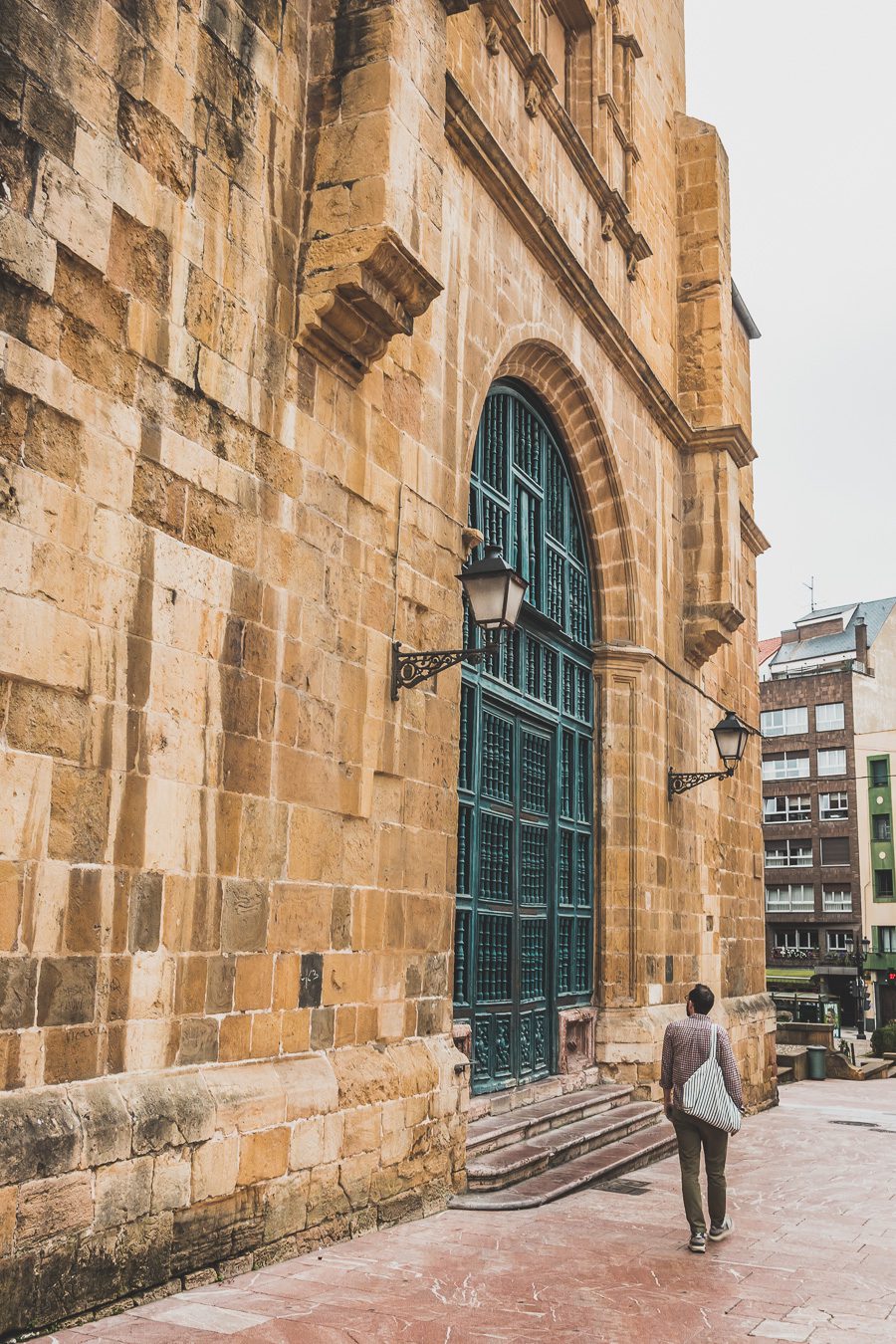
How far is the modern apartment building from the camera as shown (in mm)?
43219

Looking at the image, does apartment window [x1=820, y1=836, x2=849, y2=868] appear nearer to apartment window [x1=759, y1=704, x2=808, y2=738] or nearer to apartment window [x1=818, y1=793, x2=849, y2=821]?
apartment window [x1=818, y1=793, x2=849, y2=821]

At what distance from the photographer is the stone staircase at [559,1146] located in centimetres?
745

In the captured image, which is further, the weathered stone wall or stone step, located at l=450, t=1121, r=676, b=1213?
stone step, located at l=450, t=1121, r=676, b=1213

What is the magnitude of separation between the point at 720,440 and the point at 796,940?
34891 millimetres

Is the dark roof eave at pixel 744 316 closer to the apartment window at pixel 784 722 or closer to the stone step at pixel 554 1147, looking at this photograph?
the stone step at pixel 554 1147

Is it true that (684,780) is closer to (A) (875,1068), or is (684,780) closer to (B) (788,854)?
(A) (875,1068)

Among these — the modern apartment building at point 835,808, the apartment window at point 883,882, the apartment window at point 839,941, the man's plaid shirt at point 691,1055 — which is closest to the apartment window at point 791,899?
the modern apartment building at point 835,808

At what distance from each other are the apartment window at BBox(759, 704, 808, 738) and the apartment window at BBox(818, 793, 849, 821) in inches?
101

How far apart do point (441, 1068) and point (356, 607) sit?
8.84 feet

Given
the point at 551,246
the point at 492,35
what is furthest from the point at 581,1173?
the point at 492,35

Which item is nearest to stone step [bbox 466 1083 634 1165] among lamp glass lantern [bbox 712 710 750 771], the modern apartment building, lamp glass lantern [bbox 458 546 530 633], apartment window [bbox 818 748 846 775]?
lamp glass lantern [bbox 458 546 530 633]

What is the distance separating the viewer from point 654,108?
45.8ft

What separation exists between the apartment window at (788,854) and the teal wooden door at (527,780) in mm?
36126

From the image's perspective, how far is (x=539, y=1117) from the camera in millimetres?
8930
